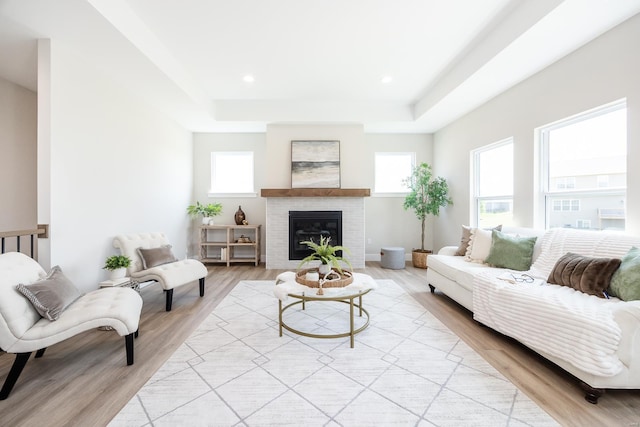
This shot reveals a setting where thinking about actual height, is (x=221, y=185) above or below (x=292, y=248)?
above

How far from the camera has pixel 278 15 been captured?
8.55 ft

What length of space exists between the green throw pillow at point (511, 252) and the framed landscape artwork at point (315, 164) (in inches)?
112

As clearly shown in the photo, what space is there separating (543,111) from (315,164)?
11.1 feet

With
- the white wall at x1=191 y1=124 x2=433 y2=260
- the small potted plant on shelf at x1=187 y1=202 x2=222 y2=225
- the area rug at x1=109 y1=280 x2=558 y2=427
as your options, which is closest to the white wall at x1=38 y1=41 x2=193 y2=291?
the small potted plant on shelf at x1=187 y1=202 x2=222 y2=225

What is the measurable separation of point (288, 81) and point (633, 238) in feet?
13.4

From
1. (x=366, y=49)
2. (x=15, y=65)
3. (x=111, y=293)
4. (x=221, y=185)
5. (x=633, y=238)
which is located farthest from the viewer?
(x=221, y=185)

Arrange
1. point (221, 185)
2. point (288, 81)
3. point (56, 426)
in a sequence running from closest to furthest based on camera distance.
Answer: point (56, 426)
point (288, 81)
point (221, 185)

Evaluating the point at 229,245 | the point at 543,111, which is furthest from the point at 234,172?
→ the point at 543,111

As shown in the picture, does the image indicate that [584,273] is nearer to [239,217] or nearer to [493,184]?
[493,184]

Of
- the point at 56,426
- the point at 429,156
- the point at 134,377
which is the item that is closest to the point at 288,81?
the point at 429,156

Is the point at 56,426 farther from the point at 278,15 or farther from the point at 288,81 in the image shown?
the point at 288,81

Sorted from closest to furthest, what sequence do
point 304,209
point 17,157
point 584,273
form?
point 584,273 → point 17,157 → point 304,209

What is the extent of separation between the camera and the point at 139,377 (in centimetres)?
183

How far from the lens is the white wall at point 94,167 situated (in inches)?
102
